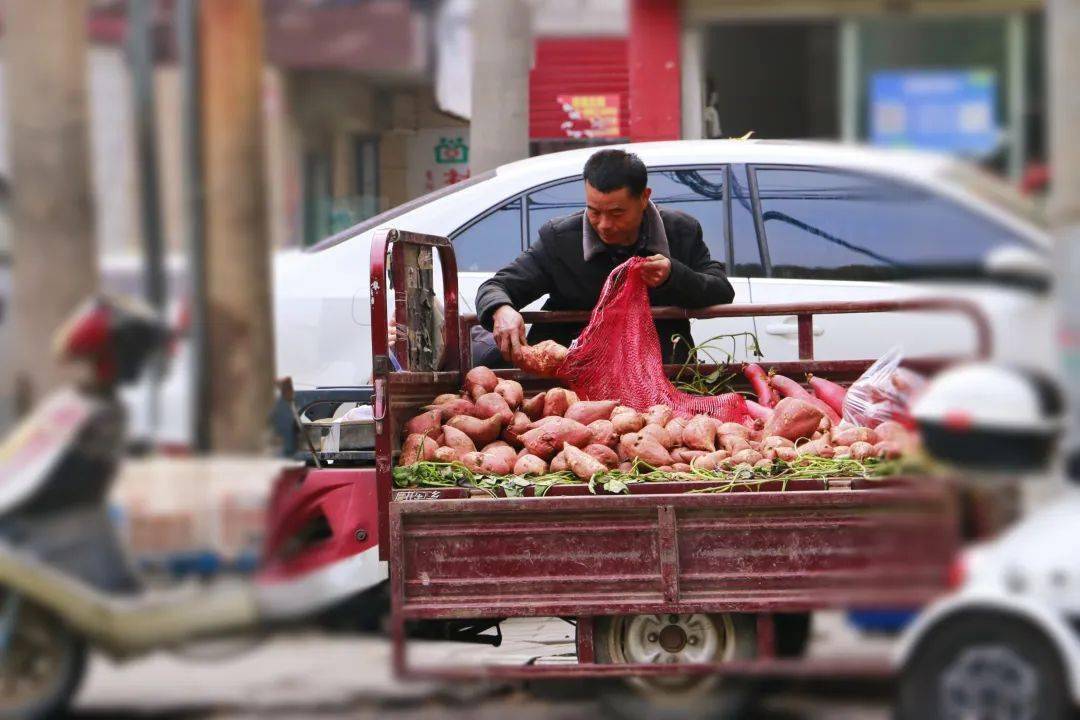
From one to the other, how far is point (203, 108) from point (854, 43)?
1.27 metres

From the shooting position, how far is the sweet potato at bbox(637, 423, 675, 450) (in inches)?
173

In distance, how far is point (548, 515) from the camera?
13.2 ft

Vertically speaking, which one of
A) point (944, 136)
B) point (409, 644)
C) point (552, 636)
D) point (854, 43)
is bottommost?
point (552, 636)

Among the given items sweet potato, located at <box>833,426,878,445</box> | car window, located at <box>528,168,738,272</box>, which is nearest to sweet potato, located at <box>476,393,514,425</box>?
sweet potato, located at <box>833,426,878,445</box>

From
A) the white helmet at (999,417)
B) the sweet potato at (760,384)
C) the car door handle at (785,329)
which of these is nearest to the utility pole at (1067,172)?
the white helmet at (999,417)

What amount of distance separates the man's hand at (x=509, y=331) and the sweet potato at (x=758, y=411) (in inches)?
29.6

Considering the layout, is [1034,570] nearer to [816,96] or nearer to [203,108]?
[816,96]

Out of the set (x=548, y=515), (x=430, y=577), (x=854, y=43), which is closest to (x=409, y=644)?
(x=430, y=577)

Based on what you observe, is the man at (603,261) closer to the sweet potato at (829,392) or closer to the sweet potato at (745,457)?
the sweet potato at (829,392)

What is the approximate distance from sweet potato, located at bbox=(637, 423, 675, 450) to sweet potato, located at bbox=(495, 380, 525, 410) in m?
0.50

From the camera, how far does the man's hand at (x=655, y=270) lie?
4.62m

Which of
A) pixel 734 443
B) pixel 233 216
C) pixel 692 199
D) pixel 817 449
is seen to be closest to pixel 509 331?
pixel 734 443

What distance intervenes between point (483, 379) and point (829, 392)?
1.12 metres

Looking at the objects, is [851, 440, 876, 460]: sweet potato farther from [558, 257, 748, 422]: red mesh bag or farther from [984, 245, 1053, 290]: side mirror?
[984, 245, 1053, 290]: side mirror
